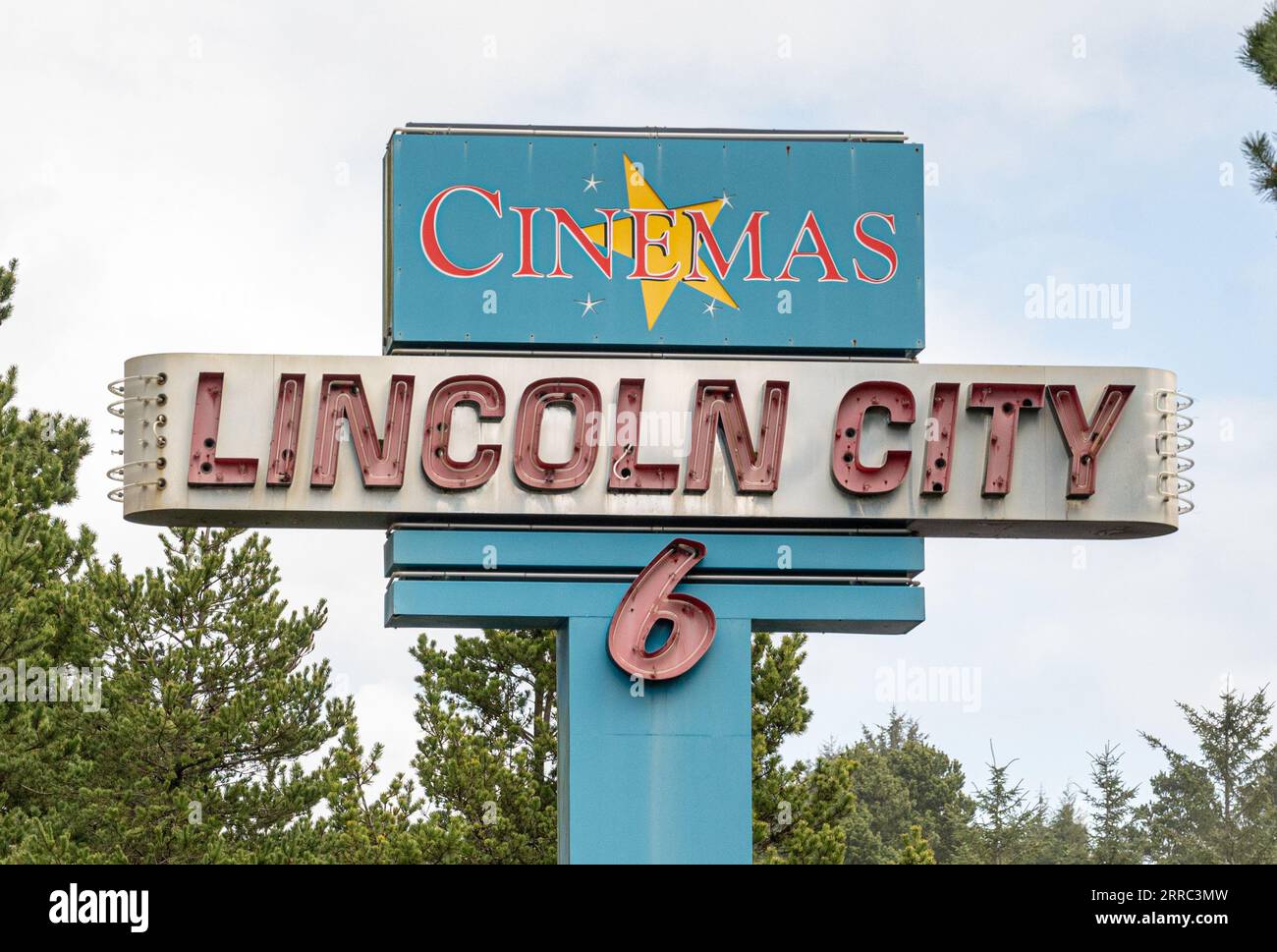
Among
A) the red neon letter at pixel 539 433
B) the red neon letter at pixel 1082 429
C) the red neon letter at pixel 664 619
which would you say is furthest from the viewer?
the red neon letter at pixel 1082 429

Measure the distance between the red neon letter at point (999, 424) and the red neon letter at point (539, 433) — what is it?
409cm

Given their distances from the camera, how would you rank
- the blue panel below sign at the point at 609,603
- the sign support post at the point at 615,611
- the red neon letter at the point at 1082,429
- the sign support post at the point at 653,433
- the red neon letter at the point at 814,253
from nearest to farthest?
the sign support post at the point at 615,611
the sign support post at the point at 653,433
the blue panel below sign at the point at 609,603
the red neon letter at the point at 1082,429
the red neon letter at the point at 814,253

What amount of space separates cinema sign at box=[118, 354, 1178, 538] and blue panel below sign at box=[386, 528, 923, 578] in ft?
0.64

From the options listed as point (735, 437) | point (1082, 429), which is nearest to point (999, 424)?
point (1082, 429)

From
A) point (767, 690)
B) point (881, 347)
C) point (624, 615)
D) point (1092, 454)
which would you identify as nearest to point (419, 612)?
point (624, 615)

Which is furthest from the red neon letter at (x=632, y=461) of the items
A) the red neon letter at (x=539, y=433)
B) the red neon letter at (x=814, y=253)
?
the red neon letter at (x=814, y=253)

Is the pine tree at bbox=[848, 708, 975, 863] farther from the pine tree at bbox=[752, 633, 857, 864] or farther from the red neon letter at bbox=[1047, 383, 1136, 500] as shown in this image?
the red neon letter at bbox=[1047, 383, 1136, 500]

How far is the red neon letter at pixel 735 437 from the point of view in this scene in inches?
827

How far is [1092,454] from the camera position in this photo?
21.4 metres

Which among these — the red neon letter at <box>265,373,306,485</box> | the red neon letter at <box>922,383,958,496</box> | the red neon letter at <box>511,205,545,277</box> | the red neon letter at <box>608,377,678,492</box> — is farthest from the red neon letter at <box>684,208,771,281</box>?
the red neon letter at <box>265,373,306,485</box>

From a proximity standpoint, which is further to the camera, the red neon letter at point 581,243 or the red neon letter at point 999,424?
the red neon letter at point 581,243

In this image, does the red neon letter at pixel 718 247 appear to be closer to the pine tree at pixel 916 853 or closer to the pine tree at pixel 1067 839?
the pine tree at pixel 916 853
